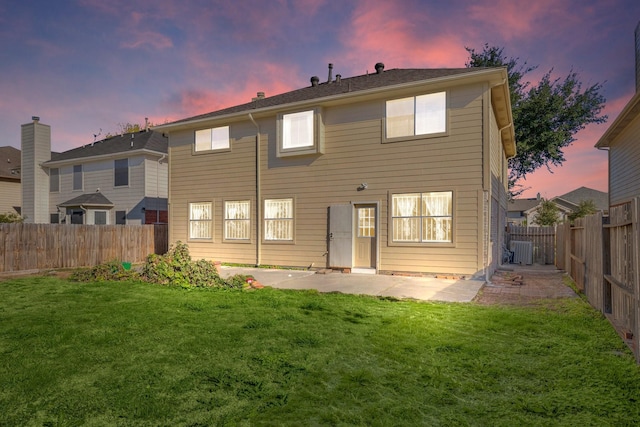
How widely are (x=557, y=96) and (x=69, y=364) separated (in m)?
26.1

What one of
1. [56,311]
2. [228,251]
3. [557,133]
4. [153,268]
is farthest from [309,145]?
[557,133]

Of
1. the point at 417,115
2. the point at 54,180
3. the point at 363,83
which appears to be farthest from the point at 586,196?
the point at 54,180

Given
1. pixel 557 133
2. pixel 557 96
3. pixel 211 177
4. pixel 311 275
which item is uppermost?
pixel 557 96

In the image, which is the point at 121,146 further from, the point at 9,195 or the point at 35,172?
the point at 9,195

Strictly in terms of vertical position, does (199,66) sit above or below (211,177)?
above

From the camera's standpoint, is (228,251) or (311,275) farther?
(228,251)

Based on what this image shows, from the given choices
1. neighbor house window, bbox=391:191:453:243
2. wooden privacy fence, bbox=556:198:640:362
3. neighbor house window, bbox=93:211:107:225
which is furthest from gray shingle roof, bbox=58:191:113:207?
wooden privacy fence, bbox=556:198:640:362

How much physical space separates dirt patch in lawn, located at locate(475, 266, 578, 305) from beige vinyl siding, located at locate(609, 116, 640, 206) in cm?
533

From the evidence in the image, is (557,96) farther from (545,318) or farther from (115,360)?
(115,360)

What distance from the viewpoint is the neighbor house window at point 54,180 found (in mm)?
22312

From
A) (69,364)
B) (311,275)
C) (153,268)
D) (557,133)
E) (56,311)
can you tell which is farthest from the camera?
(557,133)

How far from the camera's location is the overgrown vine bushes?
8523 millimetres

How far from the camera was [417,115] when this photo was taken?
1030cm

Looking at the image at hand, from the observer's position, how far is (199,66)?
1498 centimetres
